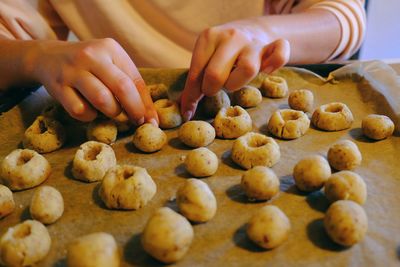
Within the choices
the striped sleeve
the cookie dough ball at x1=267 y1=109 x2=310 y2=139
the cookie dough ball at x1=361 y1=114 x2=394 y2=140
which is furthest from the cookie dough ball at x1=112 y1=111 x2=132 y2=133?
the striped sleeve

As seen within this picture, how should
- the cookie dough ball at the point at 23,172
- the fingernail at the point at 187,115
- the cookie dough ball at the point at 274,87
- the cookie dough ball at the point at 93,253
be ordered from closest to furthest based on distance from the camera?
the cookie dough ball at the point at 93,253 → the cookie dough ball at the point at 23,172 → the fingernail at the point at 187,115 → the cookie dough ball at the point at 274,87

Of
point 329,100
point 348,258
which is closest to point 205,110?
point 329,100

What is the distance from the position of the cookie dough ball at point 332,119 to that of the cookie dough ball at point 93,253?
0.66 metres

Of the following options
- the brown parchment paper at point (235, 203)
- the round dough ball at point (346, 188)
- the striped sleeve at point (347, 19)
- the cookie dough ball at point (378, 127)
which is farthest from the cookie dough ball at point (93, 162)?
the striped sleeve at point (347, 19)

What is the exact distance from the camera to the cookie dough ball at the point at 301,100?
1176 millimetres

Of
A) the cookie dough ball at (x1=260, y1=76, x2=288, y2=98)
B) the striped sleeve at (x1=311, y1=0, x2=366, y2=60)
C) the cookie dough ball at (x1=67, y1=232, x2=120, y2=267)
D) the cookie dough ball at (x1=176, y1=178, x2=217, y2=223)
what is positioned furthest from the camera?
the striped sleeve at (x1=311, y1=0, x2=366, y2=60)

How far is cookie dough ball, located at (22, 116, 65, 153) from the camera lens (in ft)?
3.43

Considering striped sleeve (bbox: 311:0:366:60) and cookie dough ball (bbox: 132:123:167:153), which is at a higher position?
striped sleeve (bbox: 311:0:366:60)

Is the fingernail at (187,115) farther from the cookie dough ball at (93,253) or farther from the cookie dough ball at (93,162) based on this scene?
the cookie dough ball at (93,253)

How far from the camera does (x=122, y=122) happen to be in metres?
1.08

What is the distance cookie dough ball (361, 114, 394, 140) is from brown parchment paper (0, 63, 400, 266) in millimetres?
21

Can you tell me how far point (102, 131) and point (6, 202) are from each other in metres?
0.30

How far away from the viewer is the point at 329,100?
1.26m

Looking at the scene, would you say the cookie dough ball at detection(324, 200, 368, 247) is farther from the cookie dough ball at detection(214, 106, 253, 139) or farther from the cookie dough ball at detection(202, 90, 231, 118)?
the cookie dough ball at detection(202, 90, 231, 118)
